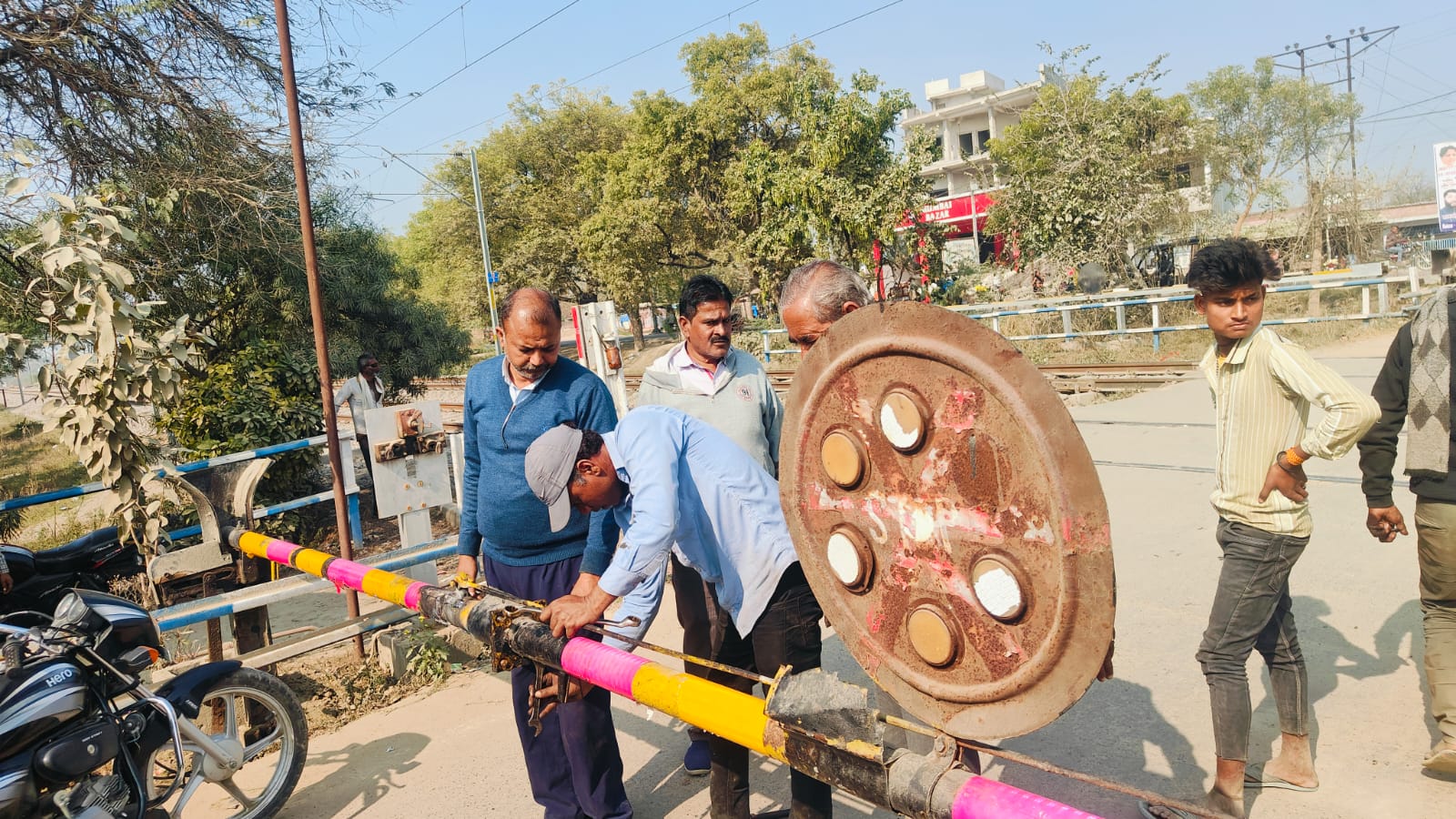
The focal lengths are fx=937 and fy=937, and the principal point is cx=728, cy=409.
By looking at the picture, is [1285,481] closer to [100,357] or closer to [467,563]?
[467,563]

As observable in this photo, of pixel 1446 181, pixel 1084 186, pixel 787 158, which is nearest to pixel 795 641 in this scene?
Result: pixel 1446 181

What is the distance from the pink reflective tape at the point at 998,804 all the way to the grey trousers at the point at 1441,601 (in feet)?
7.52

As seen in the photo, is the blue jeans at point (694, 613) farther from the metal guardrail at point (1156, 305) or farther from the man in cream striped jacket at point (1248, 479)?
the metal guardrail at point (1156, 305)

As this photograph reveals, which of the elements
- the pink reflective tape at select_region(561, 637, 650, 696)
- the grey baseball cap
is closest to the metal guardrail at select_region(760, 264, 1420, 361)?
the grey baseball cap

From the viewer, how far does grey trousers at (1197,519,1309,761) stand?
2.78 m

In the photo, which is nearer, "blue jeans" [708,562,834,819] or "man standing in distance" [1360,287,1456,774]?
"blue jeans" [708,562,834,819]

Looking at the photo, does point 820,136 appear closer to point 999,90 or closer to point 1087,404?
point 1087,404

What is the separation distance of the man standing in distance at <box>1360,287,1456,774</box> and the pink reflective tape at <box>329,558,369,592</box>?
3303 mm

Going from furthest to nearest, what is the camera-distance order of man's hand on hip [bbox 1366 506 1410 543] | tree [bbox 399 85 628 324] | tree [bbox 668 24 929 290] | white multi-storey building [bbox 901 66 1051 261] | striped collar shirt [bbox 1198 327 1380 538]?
white multi-storey building [bbox 901 66 1051 261]
tree [bbox 399 85 628 324]
tree [bbox 668 24 929 290]
man's hand on hip [bbox 1366 506 1410 543]
striped collar shirt [bbox 1198 327 1380 538]

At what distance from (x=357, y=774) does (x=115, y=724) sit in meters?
1.14

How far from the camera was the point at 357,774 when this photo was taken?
154 inches

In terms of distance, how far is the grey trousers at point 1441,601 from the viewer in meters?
2.94

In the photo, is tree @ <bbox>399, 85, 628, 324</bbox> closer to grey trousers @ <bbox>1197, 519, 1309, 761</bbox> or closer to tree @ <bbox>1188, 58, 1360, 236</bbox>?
tree @ <bbox>1188, 58, 1360, 236</bbox>

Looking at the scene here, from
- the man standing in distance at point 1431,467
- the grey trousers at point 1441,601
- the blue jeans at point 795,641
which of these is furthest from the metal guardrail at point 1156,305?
the blue jeans at point 795,641
